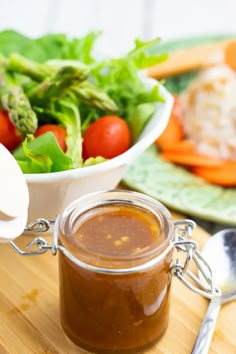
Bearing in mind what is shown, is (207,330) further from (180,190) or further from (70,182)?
(180,190)

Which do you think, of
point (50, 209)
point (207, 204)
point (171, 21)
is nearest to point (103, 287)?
point (50, 209)

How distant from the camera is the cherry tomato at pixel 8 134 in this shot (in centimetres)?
152

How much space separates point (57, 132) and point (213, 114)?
29.6 inches

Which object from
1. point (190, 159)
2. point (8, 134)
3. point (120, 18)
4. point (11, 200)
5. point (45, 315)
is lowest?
point (120, 18)

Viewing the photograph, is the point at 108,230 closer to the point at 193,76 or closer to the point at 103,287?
the point at 103,287

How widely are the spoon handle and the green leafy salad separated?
1.27ft

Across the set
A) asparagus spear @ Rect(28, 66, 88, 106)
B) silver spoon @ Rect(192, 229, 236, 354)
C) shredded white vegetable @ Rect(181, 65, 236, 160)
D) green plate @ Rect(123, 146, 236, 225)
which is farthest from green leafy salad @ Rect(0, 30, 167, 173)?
shredded white vegetable @ Rect(181, 65, 236, 160)

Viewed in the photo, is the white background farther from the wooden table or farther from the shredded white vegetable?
the wooden table

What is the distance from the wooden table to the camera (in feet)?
3.96

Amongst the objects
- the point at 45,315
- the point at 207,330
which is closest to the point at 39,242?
the point at 45,315

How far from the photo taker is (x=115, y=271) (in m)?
1.05

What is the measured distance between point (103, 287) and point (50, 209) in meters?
0.39

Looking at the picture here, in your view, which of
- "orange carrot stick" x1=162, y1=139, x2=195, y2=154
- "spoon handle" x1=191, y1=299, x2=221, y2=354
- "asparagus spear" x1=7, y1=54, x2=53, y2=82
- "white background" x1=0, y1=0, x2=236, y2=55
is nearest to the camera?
"spoon handle" x1=191, y1=299, x2=221, y2=354

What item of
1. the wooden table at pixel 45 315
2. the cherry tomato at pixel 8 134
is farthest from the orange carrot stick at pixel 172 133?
the wooden table at pixel 45 315
